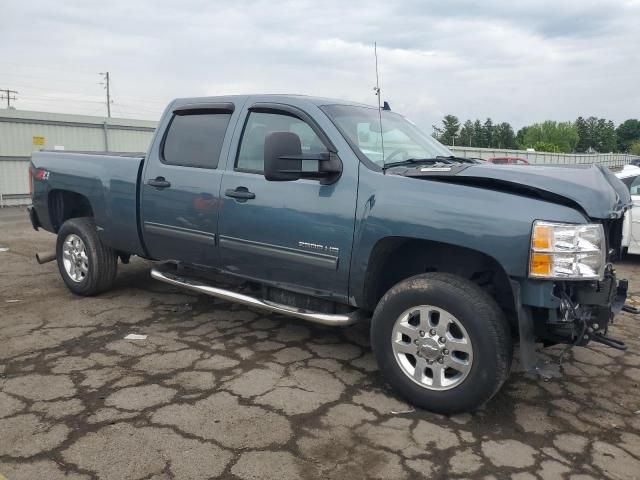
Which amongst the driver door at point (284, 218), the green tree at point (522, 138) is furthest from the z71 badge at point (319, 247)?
the green tree at point (522, 138)

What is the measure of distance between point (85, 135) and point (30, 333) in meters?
12.9

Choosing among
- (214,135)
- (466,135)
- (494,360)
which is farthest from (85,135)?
(466,135)

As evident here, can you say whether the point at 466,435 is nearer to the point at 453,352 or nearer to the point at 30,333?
the point at 453,352

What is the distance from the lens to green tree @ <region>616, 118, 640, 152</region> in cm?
12375

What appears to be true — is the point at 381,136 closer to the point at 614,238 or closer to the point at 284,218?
the point at 284,218

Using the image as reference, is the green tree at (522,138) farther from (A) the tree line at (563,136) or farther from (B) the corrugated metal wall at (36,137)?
(B) the corrugated metal wall at (36,137)

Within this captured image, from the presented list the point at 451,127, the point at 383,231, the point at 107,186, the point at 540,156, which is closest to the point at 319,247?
the point at 383,231

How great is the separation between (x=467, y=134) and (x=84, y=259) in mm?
89271

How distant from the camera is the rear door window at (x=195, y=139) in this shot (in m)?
4.36

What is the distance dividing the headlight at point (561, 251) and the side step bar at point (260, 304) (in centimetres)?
124

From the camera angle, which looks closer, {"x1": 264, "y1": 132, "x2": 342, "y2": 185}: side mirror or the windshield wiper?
{"x1": 264, "y1": 132, "x2": 342, "y2": 185}: side mirror

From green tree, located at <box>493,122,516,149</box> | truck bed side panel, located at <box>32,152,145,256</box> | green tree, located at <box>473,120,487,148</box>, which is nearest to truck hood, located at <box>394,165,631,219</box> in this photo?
truck bed side panel, located at <box>32,152,145,256</box>

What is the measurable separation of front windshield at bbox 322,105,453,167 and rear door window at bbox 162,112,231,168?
98cm

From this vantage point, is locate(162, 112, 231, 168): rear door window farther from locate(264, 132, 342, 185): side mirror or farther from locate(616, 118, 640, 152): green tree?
locate(616, 118, 640, 152): green tree
